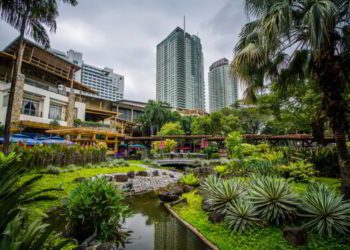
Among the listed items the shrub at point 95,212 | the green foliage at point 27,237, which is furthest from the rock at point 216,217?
the green foliage at point 27,237

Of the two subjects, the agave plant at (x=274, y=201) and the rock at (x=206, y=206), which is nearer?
the agave plant at (x=274, y=201)

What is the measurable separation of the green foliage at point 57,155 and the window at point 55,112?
12203 mm

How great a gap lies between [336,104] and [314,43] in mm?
2073

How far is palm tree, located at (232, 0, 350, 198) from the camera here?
4.68 m

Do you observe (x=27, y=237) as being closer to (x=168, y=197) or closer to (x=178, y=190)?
(x=168, y=197)

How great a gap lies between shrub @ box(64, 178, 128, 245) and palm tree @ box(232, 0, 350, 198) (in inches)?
213

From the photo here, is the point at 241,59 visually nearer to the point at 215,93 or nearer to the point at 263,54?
the point at 263,54

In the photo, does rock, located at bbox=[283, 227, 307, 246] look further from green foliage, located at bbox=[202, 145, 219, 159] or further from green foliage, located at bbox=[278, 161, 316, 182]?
green foliage, located at bbox=[202, 145, 219, 159]

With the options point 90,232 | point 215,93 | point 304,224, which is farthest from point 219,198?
point 215,93

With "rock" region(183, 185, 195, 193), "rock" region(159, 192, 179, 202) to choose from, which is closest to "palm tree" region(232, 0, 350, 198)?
"rock" region(159, 192, 179, 202)

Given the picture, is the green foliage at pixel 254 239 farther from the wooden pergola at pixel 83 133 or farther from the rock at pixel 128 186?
the wooden pergola at pixel 83 133

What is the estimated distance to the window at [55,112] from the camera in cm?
2345

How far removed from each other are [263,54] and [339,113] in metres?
2.77

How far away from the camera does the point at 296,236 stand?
13.6 feet
